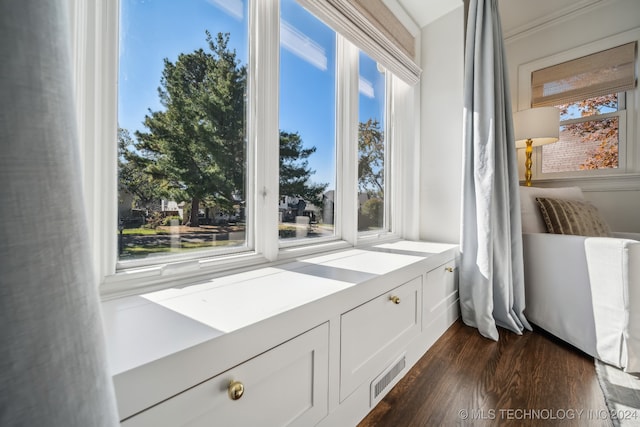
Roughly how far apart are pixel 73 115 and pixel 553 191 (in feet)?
8.59

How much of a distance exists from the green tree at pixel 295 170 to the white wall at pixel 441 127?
986 millimetres

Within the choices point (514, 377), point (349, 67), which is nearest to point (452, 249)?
point (514, 377)

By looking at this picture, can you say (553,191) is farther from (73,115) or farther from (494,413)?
(73,115)

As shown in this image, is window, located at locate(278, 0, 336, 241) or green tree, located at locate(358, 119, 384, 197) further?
green tree, located at locate(358, 119, 384, 197)

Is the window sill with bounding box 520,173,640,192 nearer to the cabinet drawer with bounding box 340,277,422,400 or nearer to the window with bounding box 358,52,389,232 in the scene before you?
the window with bounding box 358,52,389,232

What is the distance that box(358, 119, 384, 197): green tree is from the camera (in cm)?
182

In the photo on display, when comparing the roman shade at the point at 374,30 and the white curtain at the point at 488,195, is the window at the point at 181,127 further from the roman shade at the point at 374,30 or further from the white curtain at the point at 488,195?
the white curtain at the point at 488,195

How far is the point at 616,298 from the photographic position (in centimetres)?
127

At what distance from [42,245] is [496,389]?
1515 mm

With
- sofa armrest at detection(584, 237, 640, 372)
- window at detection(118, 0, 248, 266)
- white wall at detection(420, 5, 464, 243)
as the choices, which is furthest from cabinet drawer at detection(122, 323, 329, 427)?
white wall at detection(420, 5, 464, 243)

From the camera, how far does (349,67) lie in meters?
1.63

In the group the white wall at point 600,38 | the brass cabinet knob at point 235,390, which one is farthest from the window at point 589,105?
the brass cabinet knob at point 235,390

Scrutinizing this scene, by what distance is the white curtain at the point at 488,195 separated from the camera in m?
1.62

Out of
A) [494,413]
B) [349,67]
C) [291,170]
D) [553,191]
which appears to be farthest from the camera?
[553,191]
